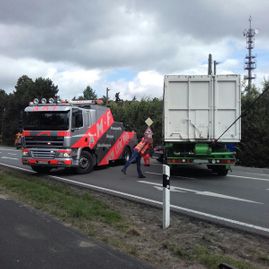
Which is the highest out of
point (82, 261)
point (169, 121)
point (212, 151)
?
point (169, 121)

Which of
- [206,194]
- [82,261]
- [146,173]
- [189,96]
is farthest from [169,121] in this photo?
[82,261]

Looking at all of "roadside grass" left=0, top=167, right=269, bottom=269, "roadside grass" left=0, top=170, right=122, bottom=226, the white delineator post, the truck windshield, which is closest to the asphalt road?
"roadside grass" left=0, top=167, right=269, bottom=269

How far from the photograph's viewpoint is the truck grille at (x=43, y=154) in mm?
14501

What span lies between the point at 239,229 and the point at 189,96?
24.3 ft

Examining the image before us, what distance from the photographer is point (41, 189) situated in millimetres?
10844

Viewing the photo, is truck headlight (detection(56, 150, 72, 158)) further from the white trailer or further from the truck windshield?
the white trailer

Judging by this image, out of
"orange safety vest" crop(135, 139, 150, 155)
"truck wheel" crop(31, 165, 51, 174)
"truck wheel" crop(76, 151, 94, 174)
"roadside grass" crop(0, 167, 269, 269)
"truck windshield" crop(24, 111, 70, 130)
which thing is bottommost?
"roadside grass" crop(0, 167, 269, 269)

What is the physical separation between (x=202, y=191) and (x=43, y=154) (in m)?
5.98

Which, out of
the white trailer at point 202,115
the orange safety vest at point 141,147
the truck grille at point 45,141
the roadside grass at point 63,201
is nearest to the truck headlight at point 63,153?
the truck grille at point 45,141

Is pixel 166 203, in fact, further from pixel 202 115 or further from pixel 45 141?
pixel 45 141

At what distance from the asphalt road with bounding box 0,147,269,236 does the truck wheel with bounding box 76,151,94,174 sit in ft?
1.11

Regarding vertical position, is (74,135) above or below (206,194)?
above

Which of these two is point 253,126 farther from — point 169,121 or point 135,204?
point 135,204

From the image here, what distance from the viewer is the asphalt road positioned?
8070mm
